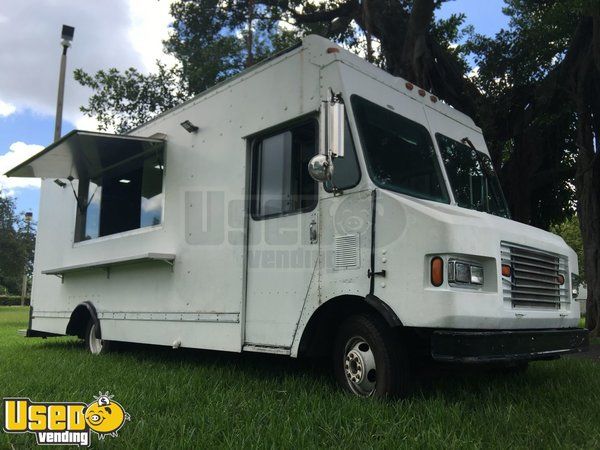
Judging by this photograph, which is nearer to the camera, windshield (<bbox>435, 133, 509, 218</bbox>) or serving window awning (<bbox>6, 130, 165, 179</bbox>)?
windshield (<bbox>435, 133, 509, 218</bbox>)

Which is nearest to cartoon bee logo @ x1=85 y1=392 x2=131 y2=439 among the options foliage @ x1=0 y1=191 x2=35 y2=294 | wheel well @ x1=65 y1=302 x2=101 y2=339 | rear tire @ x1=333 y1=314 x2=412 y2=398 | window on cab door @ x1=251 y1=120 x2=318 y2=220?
rear tire @ x1=333 y1=314 x2=412 y2=398

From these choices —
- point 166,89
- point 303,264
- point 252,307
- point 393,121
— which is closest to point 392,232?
point 303,264

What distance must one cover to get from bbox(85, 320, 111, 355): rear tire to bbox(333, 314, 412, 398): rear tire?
382cm

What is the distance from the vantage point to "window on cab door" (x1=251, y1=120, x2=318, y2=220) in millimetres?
4590

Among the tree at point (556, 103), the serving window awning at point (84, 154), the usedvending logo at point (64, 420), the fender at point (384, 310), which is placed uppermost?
the tree at point (556, 103)

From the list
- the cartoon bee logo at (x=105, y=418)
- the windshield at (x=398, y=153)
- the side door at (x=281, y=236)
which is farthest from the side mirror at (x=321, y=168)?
the cartoon bee logo at (x=105, y=418)

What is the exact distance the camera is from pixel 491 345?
357 centimetres

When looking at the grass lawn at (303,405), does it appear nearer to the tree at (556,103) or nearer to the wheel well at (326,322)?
the wheel well at (326,322)

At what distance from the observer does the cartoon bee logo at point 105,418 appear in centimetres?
332

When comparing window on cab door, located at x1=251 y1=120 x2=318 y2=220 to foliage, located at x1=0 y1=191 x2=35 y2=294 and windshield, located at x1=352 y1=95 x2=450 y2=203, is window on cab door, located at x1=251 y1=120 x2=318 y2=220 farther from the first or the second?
foliage, located at x1=0 y1=191 x2=35 y2=294

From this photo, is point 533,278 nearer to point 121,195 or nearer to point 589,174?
point 121,195

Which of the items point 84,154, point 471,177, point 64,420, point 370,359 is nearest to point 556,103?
point 471,177

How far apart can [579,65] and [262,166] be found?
7.53 meters

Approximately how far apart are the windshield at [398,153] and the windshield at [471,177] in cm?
23
